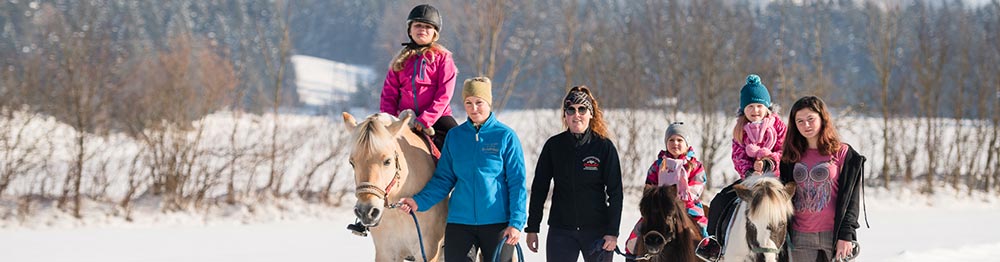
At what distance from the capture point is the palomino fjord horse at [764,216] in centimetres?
363

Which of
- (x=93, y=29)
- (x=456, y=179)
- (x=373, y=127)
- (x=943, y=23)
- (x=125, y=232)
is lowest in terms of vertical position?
(x=125, y=232)

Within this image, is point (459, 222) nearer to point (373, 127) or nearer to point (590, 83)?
point (373, 127)

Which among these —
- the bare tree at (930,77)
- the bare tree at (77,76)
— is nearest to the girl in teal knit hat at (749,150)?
the bare tree at (77,76)

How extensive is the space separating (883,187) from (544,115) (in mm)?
7060

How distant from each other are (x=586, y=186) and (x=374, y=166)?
106 cm

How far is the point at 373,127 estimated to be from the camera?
3.69 meters

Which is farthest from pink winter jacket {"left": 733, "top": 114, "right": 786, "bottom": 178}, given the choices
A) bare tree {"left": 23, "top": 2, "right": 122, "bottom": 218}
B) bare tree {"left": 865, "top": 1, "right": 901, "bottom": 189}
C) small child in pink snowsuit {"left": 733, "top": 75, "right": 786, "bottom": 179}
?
bare tree {"left": 865, "top": 1, "right": 901, "bottom": 189}

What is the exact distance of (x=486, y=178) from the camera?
3.86 meters

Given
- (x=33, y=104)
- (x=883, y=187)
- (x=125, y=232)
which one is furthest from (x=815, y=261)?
(x=883, y=187)

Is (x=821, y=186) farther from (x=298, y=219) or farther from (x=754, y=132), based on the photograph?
(x=298, y=219)

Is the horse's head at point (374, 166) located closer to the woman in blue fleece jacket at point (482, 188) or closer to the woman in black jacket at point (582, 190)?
the woman in blue fleece jacket at point (482, 188)

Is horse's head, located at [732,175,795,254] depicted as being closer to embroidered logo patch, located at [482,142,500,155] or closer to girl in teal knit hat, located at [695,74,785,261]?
girl in teal knit hat, located at [695,74,785,261]

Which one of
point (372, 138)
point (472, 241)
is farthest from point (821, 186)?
point (372, 138)

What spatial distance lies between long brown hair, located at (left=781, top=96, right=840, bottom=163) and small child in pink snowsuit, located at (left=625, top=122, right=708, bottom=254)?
1.83 ft
